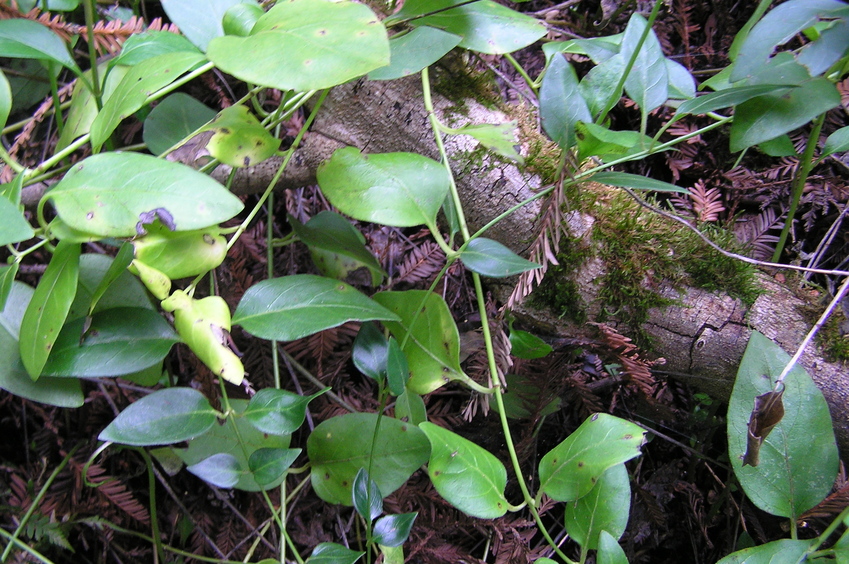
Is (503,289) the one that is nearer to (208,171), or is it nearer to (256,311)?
(256,311)

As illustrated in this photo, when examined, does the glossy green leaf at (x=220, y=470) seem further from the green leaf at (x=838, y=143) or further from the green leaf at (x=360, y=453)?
the green leaf at (x=838, y=143)

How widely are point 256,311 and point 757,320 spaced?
69 centimetres

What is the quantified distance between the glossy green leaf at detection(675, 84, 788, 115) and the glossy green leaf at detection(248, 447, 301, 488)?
65 cm

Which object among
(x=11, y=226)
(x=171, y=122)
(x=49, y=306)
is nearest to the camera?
(x=11, y=226)

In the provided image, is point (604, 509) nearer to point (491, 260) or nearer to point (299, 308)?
point (491, 260)

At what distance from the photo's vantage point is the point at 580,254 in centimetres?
74

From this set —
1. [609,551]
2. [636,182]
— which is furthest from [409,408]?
[636,182]

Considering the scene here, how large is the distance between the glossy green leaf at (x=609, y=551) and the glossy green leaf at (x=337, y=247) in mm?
451

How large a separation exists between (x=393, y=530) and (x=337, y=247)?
0.40 metres

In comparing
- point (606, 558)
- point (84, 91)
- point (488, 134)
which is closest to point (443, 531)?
point (606, 558)

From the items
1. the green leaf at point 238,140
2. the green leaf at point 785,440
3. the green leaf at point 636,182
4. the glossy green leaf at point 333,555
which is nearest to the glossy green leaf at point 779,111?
the green leaf at point 636,182

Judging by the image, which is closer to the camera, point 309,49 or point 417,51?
point 309,49

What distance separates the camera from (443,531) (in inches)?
32.4

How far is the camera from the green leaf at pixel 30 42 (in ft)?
2.04
